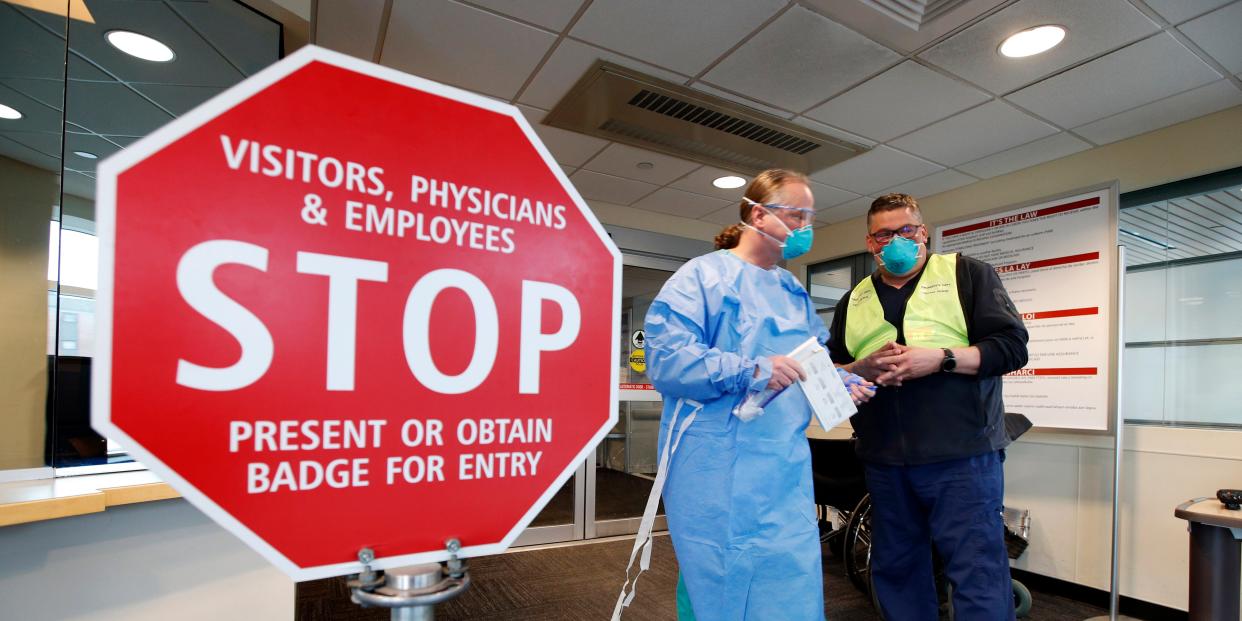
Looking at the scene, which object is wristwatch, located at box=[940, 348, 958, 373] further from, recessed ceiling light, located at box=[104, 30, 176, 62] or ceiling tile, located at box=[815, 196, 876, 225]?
ceiling tile, located at box=[815, 196, 876, 225]

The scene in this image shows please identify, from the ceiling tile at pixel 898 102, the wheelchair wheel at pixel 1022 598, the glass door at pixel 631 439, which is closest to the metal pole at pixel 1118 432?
the wheelchair wheel at pixel 1022 598

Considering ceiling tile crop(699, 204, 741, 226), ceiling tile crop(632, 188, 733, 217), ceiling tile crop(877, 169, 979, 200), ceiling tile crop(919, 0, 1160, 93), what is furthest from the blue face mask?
ceiling tile crop(699, 204, 741, 226)

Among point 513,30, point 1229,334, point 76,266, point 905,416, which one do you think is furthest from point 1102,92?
point 76,266

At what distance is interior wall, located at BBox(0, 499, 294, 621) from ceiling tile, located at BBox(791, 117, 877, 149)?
107 inches

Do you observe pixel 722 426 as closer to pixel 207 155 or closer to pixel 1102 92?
Answer: pixel 207 155

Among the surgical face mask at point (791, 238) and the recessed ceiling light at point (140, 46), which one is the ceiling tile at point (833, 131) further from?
the recessed ceiling light at point (140, 46)

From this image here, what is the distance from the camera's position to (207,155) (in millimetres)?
357

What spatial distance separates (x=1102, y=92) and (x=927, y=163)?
89 cm

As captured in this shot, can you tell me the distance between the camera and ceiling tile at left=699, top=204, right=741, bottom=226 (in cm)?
439

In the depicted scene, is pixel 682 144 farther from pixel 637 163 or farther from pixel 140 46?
pixel 140 46

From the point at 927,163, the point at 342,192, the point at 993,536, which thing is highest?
the point at 927,163

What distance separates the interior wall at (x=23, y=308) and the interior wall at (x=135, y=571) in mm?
303

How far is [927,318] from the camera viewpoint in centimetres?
157

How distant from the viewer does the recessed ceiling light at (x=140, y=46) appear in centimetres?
165
